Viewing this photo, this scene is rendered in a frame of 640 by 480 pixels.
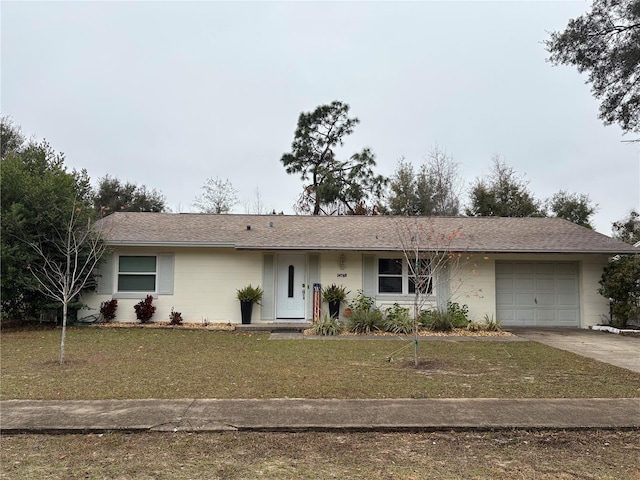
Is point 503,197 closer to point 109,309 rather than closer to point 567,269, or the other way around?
point 567,269

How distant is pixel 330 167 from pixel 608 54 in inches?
820

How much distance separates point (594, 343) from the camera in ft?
36.8

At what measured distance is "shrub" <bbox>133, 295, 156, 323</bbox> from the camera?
45.2ft

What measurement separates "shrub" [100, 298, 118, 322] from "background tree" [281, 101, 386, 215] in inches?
646

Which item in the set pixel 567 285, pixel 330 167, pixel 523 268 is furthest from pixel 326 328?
pixel 330 167

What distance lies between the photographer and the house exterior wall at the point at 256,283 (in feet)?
46.7

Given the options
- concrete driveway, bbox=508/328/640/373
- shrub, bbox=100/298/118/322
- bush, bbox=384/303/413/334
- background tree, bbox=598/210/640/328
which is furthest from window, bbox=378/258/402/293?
shrub, bbox=100/298/118/322

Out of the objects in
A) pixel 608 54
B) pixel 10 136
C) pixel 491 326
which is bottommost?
pixel 491 326

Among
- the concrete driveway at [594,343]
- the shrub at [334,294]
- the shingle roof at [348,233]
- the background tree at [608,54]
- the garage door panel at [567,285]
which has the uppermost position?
the background tree at [608,54]

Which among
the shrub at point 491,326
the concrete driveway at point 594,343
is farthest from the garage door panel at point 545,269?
the shrub at point 491,326

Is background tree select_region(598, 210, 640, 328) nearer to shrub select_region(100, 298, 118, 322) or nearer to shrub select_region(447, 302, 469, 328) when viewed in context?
shrub select_region(447, 302, 469, 328)

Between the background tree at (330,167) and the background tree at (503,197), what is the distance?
21.3 ft

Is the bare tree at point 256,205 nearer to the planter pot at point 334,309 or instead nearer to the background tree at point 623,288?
the planter pot at point 334,309

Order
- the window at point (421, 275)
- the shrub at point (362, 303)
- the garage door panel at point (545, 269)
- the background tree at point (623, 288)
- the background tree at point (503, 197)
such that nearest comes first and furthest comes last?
1. the window at point (421, 275)
2. the background tree at point (623, 288)
3. the shrub at point (362, 303)
4. the garage door panel at point (545, 269)
5. the background tree at point (503, 197)
